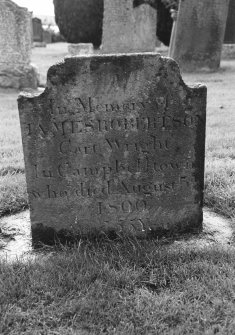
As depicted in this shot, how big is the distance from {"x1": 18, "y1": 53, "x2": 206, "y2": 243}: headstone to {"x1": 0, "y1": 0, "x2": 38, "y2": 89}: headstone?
7.64 metres

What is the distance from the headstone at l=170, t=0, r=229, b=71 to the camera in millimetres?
12648

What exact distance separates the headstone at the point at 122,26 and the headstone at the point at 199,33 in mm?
3757

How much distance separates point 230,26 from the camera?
709 inches

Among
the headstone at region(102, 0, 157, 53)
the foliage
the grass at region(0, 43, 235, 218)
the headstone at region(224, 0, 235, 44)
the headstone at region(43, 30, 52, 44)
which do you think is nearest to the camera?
the grass at region(0, 43, 235, 218)

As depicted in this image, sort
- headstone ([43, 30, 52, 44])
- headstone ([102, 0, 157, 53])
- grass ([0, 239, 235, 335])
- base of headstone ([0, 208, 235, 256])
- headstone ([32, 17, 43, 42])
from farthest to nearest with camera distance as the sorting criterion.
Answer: headstone ([43, 30, 52, 44]) < headstone ([32, 17, 43, 42]) < headstone ([102, 0, 157, 53]) < base of headstone ([0, 208, 235, 256]) < grass ([0, 239, 235, 335])

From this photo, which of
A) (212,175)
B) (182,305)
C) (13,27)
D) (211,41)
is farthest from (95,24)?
(182,305)

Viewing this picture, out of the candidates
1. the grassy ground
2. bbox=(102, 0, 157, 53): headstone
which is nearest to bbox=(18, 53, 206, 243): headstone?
the grassy ground

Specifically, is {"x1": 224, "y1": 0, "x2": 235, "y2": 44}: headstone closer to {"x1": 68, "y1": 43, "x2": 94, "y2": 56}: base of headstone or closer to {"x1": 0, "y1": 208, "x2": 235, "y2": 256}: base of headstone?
{"x1": 68, "y1": 43, "x2": 94, "y2": 56}: base of headstone

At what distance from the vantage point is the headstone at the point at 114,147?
10.3 ft

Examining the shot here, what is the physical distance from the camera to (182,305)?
259 centimetres

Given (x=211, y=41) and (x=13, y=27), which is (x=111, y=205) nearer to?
(x=13, y=27)

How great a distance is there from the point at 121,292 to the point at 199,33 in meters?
11.4

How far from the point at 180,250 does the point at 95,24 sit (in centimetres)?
2086

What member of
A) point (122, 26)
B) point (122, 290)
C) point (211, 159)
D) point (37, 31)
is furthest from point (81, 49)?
point (37, 31)
